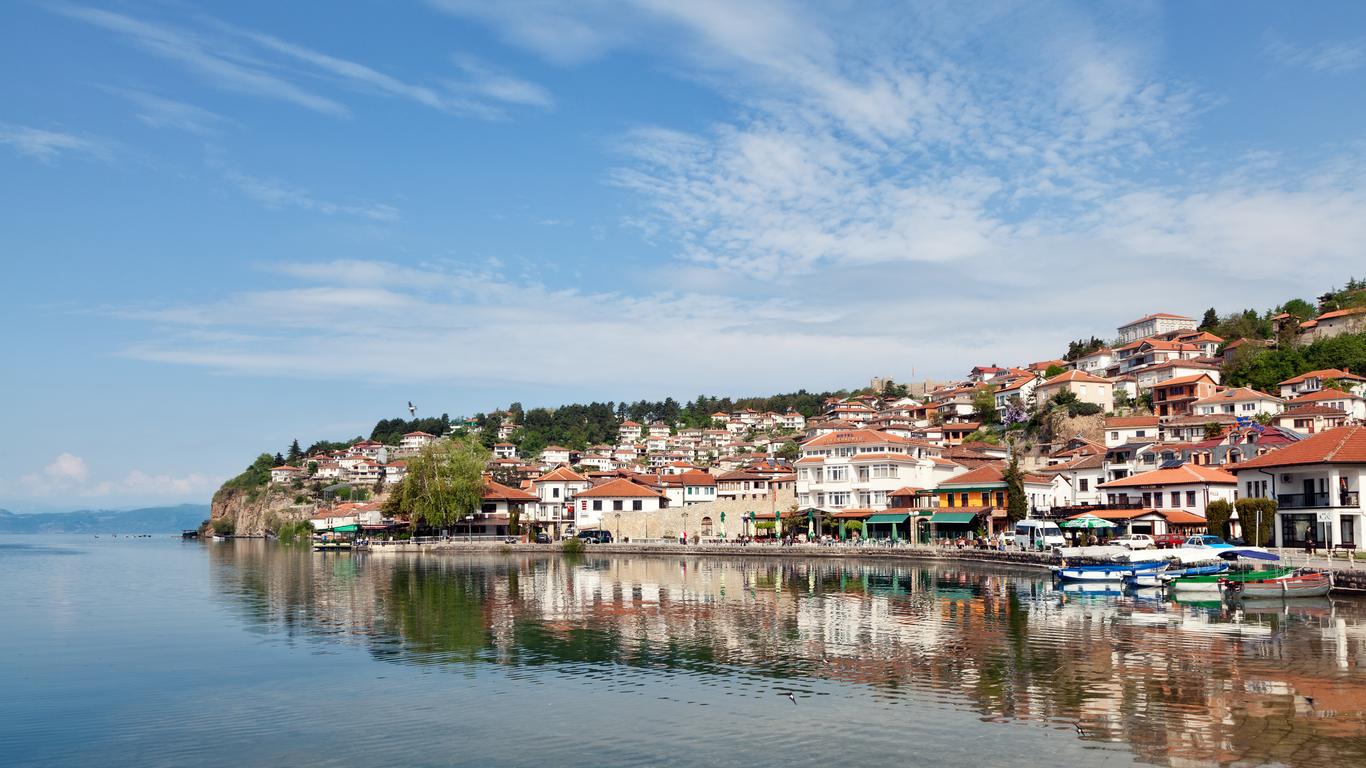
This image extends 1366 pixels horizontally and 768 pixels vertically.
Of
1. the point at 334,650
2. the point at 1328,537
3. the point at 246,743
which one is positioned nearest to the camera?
the point at 246,743

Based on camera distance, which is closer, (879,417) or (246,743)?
(246,743)

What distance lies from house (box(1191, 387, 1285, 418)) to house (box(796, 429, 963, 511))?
22.8 meters

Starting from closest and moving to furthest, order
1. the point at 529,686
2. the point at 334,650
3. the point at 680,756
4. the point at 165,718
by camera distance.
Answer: the point at 680,756 → the point at 165,718 → the point at 529,686 → the point at 334,650

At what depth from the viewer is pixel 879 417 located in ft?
427

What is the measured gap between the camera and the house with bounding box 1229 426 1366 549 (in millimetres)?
42188

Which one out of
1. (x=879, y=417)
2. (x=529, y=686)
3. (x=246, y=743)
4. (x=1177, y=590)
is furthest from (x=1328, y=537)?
(x=879, y=417)

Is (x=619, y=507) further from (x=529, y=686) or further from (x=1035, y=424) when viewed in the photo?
(x=529, y=686)

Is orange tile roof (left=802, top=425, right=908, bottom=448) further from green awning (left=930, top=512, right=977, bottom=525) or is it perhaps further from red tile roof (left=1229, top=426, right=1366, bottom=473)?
red tile roof (left=1229, top=426, right=1366, bottom=473)

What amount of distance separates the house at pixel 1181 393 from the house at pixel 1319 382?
5.74 meters

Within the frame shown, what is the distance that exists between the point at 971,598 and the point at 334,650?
23386 millimetres

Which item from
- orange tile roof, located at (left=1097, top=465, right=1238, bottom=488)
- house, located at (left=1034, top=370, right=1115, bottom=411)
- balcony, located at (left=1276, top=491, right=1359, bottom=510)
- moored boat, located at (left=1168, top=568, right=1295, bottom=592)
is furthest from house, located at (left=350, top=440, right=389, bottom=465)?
moored boat, located at (left=1168, top=568, right=1295, bottom=592)

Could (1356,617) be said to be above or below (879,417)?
below

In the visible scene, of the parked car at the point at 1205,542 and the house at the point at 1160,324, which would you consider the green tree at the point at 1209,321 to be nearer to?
the house at the point at 1160,324

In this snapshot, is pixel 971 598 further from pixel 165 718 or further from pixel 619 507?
pixel 619 507
